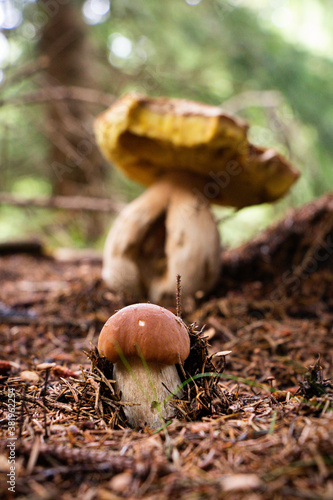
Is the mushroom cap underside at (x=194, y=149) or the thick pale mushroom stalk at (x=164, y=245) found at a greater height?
the mushroom cap underside at (x=194, y=149)

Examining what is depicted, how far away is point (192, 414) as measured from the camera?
1.23m

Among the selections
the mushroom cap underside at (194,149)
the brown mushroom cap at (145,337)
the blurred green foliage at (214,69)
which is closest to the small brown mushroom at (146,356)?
the brown mushroom cap at (145,337)

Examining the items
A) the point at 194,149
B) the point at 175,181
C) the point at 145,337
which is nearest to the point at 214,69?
the point at 175,181

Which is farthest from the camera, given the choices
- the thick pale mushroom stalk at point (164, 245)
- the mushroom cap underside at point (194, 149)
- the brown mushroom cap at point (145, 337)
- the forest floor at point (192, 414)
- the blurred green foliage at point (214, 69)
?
the blurred green foliage at point (214, 69)

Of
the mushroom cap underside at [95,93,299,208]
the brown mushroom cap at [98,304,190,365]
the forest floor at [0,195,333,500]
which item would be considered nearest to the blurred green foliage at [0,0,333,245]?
the mushroom cap underside at [95,93,299,208]

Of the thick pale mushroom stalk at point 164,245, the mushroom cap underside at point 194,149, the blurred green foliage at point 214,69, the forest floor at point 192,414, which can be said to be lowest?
the forest floor at point 192,414

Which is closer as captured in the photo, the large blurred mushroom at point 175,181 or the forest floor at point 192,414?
the forest floor at point 192,414

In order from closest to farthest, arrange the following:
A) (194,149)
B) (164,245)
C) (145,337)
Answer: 1. (145,337)
2. (194,149)
3. (164,245)

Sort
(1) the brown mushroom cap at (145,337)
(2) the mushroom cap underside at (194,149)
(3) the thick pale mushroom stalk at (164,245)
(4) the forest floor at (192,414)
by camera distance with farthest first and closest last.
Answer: (3) the thick pale mushroom stalk at (164,245)
(2) the mushroom cap underside at (194,149)
(1) the brown mushroom cap at (145,337)
(4) the forest floor at (192,414)

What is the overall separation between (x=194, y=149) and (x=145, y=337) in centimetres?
206

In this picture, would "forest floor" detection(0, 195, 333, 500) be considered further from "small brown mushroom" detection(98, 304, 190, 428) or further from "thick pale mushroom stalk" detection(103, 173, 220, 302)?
"thick pale mushroom stalk" detection(103, 173, 220, 302)

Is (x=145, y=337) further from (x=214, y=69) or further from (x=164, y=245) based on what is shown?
(x=214, y=69)

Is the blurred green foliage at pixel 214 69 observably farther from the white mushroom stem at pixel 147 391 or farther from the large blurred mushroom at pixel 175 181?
the white mushroom stem at pixel 147 391

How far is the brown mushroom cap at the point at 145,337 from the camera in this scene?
118 cm
